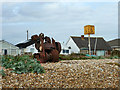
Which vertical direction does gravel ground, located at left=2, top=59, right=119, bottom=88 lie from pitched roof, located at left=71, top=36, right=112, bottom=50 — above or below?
below

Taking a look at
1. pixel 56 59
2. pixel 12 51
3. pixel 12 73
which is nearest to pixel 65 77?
pixel 12 73

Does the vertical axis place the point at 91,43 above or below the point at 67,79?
above

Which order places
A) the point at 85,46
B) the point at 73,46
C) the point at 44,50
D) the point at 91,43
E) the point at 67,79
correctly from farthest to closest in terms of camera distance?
the point at 91,43, the point at 73,46, the point at 85,46, the point at 44,50, the point at 67,79

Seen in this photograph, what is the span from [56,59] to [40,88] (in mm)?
3744

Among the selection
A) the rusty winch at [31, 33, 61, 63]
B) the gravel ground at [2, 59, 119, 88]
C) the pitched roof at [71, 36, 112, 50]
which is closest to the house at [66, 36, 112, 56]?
the pitched roof at [71, 36, 112, 50]

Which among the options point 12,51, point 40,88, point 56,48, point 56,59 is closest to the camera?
point 40,88

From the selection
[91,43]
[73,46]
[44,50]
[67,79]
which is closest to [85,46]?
[91,43]

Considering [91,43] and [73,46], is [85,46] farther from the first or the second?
[73,46]

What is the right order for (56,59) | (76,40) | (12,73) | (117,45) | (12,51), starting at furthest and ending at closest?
(117,45) < (76,40) < (12,51) < (56,59) < (12,73)

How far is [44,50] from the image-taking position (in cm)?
841

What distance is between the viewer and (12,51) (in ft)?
95.9

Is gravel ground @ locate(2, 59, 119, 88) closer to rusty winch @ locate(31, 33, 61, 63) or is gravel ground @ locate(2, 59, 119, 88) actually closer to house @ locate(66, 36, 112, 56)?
rusty winch @ locate(31, 33, 61, 63)

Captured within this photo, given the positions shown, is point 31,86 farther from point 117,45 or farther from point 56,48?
point 117,45

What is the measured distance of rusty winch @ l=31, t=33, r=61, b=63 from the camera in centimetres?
829
